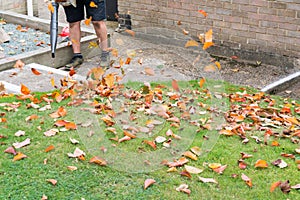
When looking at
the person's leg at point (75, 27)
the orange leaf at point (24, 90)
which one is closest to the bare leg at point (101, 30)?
the person's leg at point (75, 27)

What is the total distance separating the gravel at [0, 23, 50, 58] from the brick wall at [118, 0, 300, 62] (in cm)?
167

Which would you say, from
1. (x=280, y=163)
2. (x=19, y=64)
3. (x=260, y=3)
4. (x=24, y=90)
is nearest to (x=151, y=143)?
(x=280, y=163)

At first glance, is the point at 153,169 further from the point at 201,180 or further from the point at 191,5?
the point at 191,5

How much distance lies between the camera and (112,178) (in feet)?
11.6

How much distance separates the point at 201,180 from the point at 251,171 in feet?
1.39

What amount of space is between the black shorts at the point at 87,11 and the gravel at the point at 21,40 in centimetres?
107

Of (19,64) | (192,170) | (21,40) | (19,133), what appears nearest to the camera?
(192,170)

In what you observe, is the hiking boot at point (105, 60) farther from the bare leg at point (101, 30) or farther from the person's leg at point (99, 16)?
the bare leg at point (101, 30)

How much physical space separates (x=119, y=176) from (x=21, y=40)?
4.61 metres

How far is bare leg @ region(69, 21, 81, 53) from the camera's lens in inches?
254

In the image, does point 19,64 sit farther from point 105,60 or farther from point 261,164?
point 261,164

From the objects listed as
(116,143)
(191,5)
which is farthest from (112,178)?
(191,5)

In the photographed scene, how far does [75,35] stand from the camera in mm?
6547

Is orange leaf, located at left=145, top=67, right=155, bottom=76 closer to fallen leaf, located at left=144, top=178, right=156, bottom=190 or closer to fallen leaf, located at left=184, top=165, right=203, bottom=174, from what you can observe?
fallen leaf, located at left=184, top=165, right=203, bottom=174
